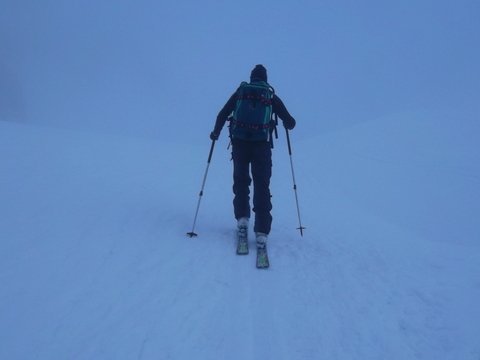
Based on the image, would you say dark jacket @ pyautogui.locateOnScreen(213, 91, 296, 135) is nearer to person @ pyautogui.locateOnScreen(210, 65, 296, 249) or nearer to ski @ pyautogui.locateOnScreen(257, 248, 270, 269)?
person @ pyautogui.locateOnScreen(210, 65, 296, 249)

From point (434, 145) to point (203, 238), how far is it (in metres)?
11.9

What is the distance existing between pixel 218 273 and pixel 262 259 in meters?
0.67

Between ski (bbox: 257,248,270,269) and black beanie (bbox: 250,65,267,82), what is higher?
black beanie (bbox: 250,65,267,82)

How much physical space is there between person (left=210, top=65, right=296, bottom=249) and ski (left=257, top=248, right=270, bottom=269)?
0.77 ft

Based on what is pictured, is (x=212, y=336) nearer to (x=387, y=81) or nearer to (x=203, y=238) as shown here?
(x=203, y=238)

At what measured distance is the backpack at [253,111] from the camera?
5762 millimetres

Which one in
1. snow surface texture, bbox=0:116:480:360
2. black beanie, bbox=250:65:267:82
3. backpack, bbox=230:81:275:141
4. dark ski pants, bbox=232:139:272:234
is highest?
black beanie, bbox=250:65:267:82

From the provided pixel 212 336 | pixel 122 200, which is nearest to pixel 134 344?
pixel 212 336

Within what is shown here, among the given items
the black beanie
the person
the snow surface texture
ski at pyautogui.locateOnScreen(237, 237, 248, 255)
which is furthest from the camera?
the black beanie

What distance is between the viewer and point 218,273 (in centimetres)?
505

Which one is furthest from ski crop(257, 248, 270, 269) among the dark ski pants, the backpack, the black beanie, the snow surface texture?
the black beanie

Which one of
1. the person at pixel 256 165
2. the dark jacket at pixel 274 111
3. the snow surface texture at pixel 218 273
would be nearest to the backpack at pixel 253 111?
the person at pixel 256 165

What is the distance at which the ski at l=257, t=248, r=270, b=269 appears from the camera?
5273mm

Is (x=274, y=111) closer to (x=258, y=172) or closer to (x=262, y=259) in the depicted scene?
(x=258, y=172)
